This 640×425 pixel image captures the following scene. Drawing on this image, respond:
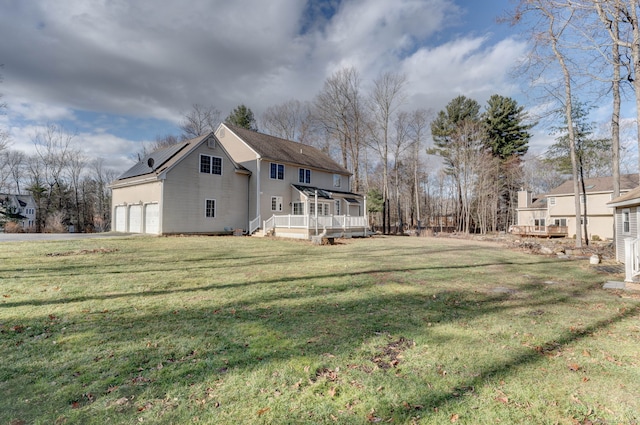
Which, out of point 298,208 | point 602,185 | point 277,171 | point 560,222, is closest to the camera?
point 277,171

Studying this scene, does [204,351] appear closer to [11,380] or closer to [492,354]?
[11,380]

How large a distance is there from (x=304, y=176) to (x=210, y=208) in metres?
8.68

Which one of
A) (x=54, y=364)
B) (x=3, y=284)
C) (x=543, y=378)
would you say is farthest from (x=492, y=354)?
Answer: (x=3, y=284)

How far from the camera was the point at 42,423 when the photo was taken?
2305 mm

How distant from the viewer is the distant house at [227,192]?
18750 millimetres

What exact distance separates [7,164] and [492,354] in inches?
2224

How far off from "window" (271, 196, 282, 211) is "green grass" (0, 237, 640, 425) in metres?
16.1

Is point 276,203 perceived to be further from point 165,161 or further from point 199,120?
point 199,120

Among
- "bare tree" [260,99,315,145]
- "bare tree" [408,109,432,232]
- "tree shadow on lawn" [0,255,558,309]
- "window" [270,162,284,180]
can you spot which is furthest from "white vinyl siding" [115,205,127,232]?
"bare tree" [408,109,432,232]

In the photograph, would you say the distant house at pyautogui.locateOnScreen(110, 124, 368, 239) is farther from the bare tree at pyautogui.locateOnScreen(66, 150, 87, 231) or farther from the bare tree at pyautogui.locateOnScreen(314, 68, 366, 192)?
the bare tree at pyautogui.locateOnScreen(66, 150, 87, 231)

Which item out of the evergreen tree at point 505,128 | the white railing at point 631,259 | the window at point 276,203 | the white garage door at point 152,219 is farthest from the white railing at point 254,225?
the evergreen tree at point 505,128

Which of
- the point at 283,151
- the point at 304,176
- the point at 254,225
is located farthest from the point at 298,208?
the point at 283,151

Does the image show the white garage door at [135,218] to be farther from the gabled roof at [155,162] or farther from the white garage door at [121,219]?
the gabled roof at [155,162]

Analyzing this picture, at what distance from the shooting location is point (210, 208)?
809 inches
